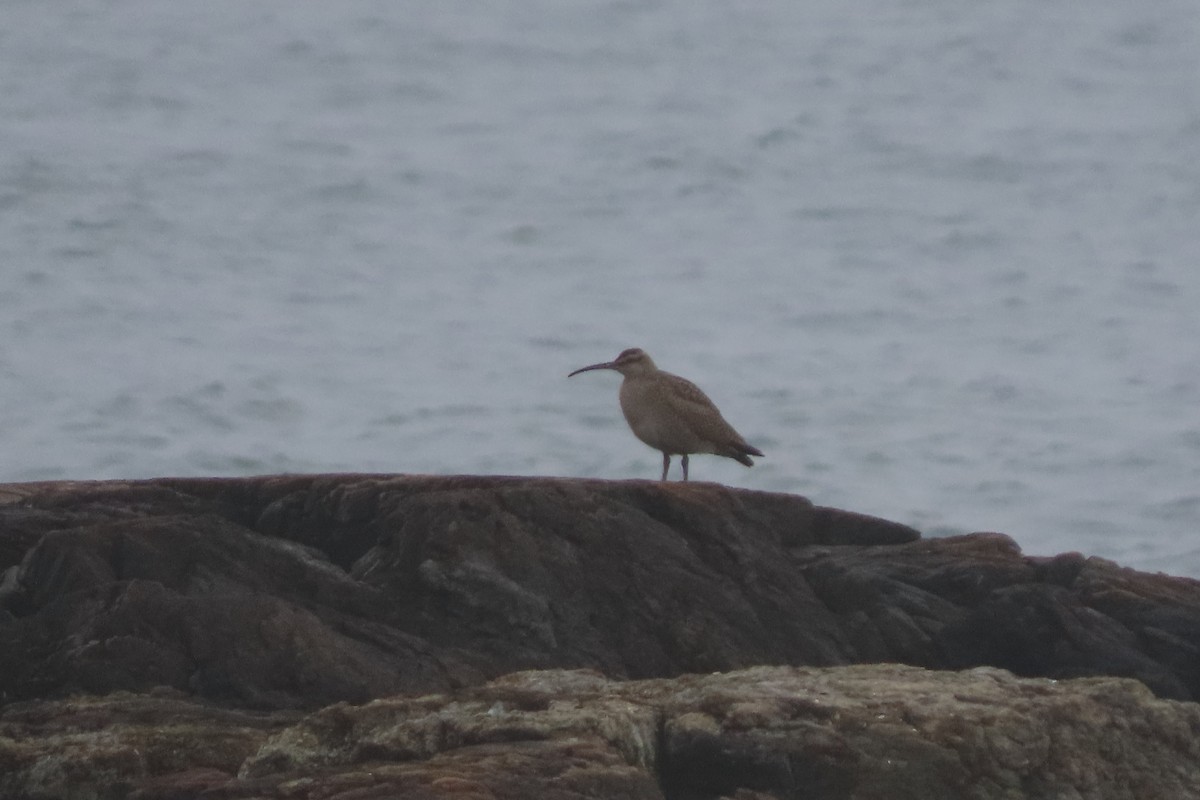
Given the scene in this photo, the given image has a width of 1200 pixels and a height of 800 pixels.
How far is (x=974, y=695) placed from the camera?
11.6m

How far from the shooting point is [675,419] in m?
17.5

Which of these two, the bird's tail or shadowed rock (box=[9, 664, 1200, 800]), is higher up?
the bird's tail

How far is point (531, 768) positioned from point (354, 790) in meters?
0.80

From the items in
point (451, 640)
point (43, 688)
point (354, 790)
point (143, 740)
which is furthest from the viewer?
point (451, 640)

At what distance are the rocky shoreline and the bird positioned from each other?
2634mm

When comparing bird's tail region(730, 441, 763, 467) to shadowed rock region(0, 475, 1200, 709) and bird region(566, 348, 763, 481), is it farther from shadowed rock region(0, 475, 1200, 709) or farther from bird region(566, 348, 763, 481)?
shadowed rock region(0, 475, 1200, 709)

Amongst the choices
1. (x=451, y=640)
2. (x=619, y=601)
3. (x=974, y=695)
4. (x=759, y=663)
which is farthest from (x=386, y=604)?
(x=974, y=695)

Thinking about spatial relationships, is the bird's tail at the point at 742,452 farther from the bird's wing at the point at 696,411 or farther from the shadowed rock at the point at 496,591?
the shadowed rock at the point at 496,591

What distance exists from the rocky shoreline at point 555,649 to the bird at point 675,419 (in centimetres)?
263

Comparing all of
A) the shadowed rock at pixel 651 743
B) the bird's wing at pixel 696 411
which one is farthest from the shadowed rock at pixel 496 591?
the bird's wing at pixel 696 411

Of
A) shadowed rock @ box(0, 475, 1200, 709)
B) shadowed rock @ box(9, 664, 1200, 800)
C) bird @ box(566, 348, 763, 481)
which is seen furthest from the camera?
bird @ box(566, 348, 763, 481)

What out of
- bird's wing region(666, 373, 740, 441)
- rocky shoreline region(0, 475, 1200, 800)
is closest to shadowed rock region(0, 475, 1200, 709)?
rocky shoreline region(0, 475, 1200, 800)

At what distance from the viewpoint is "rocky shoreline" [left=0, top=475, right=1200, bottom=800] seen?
1055 cm

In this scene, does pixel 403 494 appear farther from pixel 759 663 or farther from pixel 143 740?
pixel 143 740
